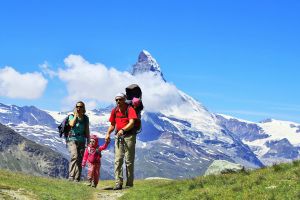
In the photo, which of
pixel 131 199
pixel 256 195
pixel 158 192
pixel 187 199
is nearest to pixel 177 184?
pixel 158 192

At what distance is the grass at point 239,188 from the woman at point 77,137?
611cm

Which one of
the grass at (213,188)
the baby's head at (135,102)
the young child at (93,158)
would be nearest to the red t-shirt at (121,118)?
the baby's head at (135,102)

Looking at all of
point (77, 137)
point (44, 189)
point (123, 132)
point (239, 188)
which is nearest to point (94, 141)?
point (77, 137)

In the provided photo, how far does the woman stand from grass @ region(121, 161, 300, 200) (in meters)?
6.11

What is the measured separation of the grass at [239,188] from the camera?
626 inches

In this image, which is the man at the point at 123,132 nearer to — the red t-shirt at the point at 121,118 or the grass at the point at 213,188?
the red t-shirt at the point at 121,118

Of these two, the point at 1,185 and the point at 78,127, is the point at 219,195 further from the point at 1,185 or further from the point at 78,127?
the point at 78,127

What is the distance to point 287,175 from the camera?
61.4 feet

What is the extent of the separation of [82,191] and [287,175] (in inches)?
381

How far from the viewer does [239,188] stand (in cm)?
1770

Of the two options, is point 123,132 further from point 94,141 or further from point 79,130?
point 94,141

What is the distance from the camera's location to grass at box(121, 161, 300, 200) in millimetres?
15891

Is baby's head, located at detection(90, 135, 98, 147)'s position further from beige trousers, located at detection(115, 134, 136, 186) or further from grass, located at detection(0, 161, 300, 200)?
grass, located at detection(0, 161, 300, 200)

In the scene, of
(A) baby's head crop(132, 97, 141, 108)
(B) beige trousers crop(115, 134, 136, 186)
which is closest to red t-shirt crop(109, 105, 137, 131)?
(A) baby's head crop(132, 97, 141, 108)
